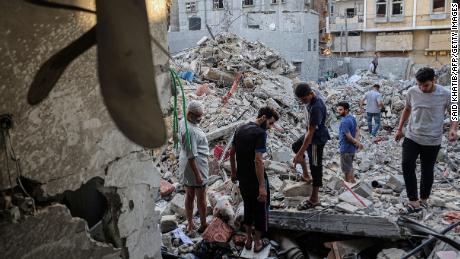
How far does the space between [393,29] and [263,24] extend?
12149mm

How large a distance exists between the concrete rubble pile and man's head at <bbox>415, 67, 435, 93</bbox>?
5.30 feet

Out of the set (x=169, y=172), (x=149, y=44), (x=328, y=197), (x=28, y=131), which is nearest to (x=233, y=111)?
(x=169, y=172)

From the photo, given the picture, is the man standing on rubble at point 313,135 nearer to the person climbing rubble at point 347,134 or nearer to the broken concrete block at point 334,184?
the broken concrete block at point 334,184

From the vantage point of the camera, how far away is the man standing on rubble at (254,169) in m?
4.16

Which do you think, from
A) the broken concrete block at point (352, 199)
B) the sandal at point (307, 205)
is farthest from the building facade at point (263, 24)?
the sandal at point (307, 205)

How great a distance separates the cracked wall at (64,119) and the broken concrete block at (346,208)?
3.17 m

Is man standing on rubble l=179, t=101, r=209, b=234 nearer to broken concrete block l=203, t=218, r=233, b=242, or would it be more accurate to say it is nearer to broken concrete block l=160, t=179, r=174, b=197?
broken concrete block l=203, t=218, r=233, b=242

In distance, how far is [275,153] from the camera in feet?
28.3

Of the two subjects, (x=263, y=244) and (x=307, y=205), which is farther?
(x=307, y=205)

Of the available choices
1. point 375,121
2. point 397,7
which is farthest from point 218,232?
point 397,7

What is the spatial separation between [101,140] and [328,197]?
13.6ft

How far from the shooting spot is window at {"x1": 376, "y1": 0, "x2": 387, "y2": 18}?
33.4 meters

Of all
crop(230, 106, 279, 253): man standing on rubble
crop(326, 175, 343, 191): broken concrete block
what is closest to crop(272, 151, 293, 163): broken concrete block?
crop(326, 175, 343, 191): broken concrete block

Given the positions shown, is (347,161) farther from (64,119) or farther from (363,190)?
(64,119)
